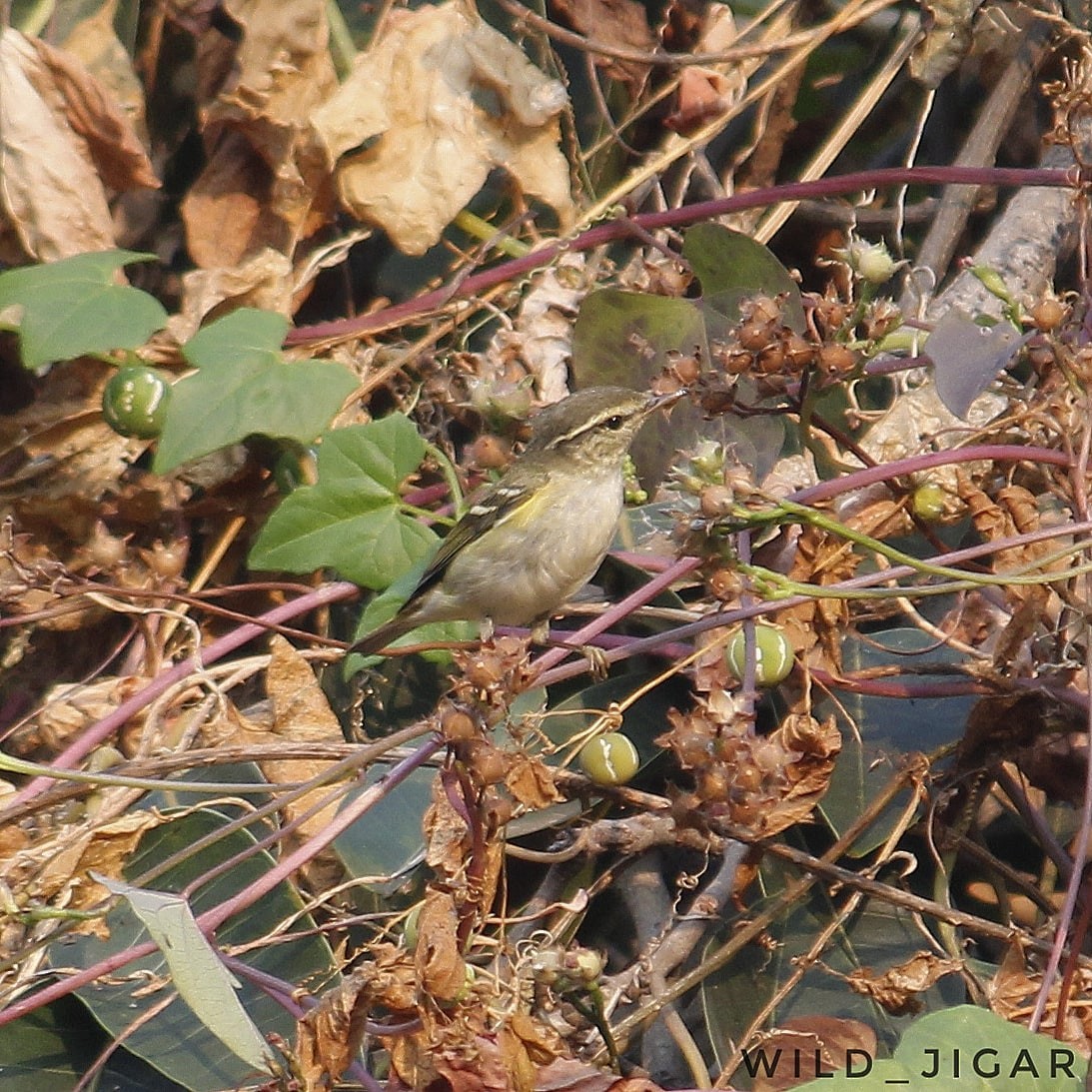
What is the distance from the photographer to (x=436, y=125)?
329 centimetres

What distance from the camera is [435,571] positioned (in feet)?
9.02

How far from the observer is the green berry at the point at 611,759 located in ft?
7.96

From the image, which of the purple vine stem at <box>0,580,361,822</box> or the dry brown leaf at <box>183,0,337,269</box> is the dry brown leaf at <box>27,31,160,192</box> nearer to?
the dry brown leaf at <box>183,0,337,269</box>

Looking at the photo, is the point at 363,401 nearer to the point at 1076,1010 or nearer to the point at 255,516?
the point at 255,516

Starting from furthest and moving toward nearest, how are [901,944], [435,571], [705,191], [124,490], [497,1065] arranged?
[705,191]
[124,490]
[435,571]
[901,944]
[497,1065]

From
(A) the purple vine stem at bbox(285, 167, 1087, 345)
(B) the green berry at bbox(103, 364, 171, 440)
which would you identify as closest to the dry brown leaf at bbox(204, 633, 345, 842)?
(B) the green berry at bbox(103, 364, 171, 440)

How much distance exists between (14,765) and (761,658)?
1.09 m

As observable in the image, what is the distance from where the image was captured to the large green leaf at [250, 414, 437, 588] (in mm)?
2766

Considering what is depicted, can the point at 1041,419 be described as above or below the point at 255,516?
above

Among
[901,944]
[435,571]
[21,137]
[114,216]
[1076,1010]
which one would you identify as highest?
[21,137]

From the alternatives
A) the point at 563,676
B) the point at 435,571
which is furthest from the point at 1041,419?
the point at 435,571

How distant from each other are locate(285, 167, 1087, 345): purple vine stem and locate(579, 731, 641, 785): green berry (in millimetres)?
1164

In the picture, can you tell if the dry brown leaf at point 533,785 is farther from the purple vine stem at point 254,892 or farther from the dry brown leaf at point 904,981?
the dry brown leaf at point 904,981

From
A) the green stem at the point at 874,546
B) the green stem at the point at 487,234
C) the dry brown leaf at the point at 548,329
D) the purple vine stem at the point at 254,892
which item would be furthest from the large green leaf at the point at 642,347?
the purple vine stem at the point at 254,892
